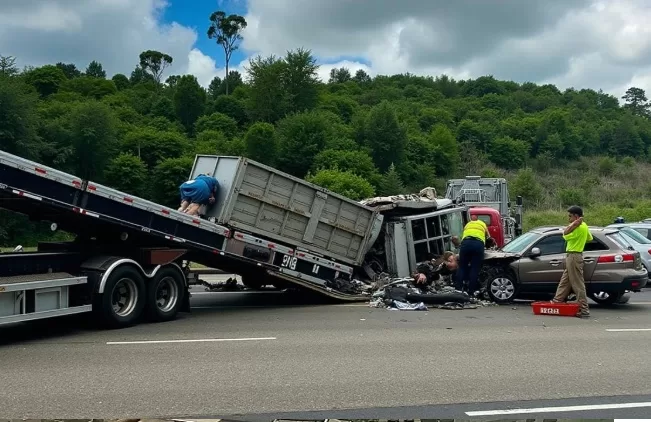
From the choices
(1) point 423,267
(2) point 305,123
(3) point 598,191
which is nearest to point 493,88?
(3) point 598,191

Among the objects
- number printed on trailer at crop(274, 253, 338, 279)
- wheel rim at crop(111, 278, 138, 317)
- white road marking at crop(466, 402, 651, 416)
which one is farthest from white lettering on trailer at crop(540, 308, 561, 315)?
wheel rim at crop(111, 278, 138, 317)

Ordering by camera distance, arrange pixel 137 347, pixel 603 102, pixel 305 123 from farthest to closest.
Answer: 1. pixel 603 102
2. pixel 305 123
3. pixel 137 347

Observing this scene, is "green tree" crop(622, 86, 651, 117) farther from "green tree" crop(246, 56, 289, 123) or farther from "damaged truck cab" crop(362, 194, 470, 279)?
"damaged truck cab" crop(362, 194, 470, 279)

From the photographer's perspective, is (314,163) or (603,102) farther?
(603,102)

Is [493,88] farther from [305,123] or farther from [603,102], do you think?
[305,123]

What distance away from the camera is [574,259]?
38.4 feet

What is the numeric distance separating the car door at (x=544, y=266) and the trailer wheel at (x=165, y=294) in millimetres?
6578

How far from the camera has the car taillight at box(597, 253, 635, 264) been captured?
1244cm

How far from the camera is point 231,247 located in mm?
11352

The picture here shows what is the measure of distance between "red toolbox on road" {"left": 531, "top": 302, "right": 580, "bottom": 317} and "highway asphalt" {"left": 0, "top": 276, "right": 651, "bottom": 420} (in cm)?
34

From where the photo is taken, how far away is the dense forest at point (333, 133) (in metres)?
50.9

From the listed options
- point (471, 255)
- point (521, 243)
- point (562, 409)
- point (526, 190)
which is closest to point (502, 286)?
point (471, 255)

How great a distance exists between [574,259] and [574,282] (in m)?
0.40

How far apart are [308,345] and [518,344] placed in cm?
282
